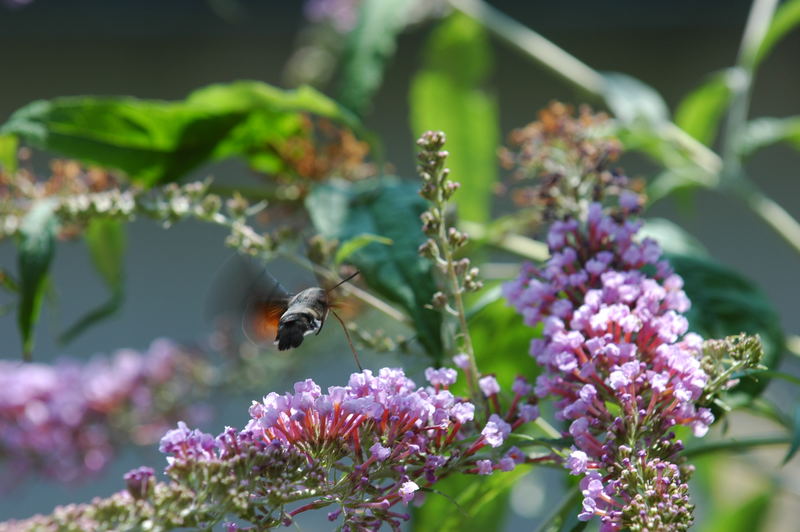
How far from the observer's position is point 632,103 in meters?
1.02

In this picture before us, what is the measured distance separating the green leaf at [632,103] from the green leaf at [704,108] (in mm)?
28

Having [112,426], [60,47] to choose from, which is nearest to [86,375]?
[112,426]

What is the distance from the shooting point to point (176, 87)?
9.22 ft

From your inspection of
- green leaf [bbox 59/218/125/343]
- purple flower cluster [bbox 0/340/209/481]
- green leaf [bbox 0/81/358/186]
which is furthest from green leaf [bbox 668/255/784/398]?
purple flower cluster [bbox 0/340/209/481]

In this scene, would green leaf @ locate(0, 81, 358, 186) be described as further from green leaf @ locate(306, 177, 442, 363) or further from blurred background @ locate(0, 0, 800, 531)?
blurred background @ locate(0, 0, 800, 531)

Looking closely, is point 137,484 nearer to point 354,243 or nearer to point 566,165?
A: point 354,243

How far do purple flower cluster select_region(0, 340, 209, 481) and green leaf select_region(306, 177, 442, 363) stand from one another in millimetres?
500

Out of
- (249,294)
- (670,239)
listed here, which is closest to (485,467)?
(249,294)

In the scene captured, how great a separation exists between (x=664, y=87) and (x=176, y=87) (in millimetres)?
1499

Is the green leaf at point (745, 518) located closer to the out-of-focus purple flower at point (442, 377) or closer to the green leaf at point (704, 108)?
the green leaf at point (704, 108)

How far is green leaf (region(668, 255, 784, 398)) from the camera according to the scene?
0.69m

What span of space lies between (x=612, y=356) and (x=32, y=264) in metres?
0.44

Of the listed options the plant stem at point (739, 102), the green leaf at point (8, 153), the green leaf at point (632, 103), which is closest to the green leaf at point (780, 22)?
the plant stem at point (739, 102)

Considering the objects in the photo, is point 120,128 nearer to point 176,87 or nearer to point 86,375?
point 86,375
